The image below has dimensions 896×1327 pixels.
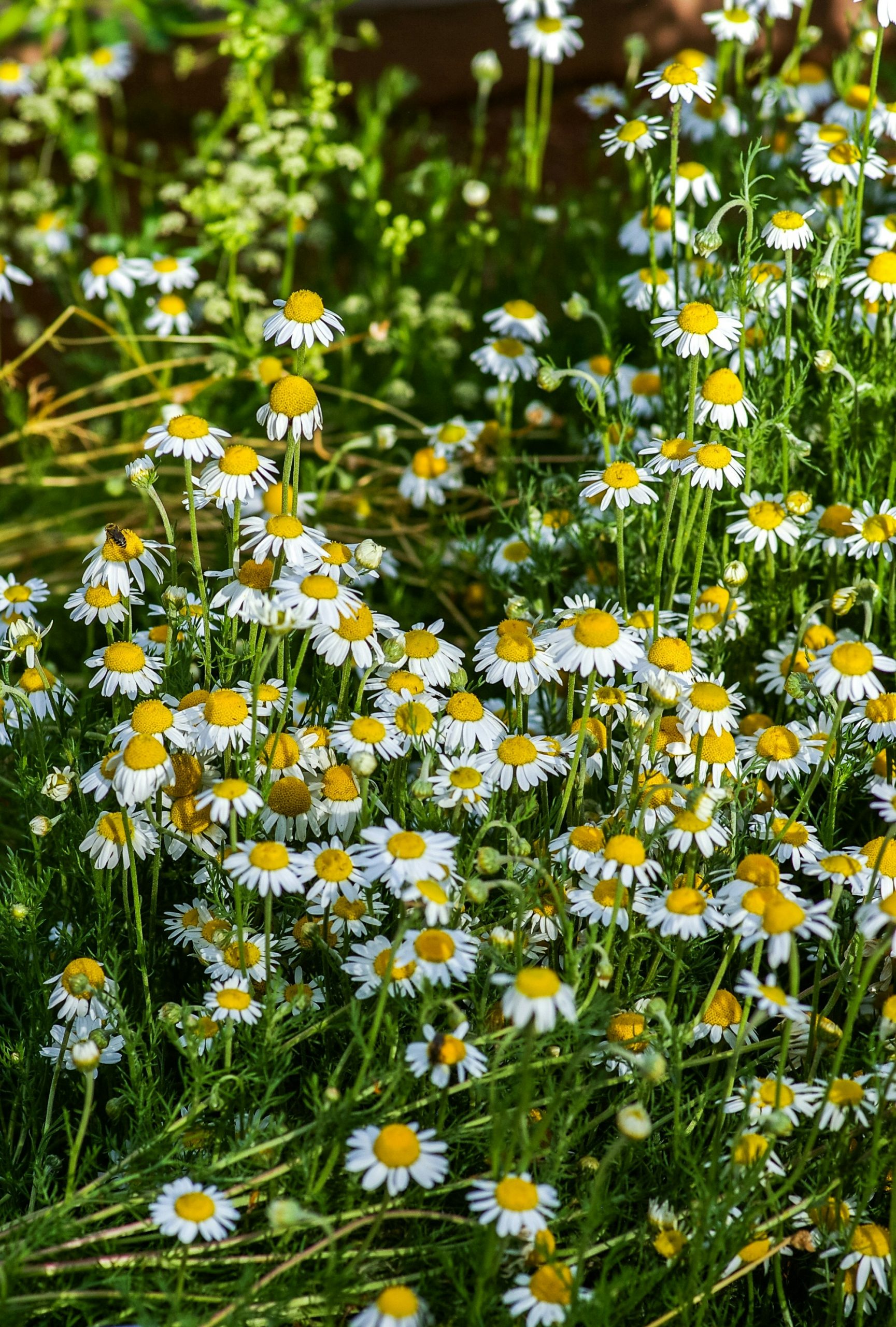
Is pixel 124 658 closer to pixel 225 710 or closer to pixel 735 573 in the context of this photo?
pixel 225 710

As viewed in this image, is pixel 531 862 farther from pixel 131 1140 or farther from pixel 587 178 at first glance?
pixel 587 178

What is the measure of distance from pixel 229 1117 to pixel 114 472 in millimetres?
2094

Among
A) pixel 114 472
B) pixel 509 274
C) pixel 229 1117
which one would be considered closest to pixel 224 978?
pixel 229 1117

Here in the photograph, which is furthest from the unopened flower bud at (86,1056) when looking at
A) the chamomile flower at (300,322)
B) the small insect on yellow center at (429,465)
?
the small insect on yellow center at (429,465)

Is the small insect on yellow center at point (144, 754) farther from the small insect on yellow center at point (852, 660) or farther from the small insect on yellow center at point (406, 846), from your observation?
the small insect on yellow center at point (852, 660)

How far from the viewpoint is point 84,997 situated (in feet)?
5.87

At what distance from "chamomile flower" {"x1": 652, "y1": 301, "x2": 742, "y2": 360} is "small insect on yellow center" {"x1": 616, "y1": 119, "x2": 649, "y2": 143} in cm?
48

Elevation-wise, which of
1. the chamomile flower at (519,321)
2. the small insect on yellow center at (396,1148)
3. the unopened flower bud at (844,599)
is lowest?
the small insect on yellow center at (396,1148)

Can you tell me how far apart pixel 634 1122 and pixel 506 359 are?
1832mm

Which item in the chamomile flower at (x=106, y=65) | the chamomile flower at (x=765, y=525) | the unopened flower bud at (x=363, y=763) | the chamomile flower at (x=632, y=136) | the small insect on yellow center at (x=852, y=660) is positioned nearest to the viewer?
the unopened flower bud at (x=363, y=763)

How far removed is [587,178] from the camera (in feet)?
14.7

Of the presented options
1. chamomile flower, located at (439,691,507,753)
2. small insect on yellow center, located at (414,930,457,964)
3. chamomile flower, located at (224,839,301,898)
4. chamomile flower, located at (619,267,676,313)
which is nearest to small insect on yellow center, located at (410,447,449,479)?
chamomile flower, located at (619,267,676,313)

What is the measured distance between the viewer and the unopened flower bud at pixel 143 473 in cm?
203

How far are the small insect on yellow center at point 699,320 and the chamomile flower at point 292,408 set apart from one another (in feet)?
2.03
